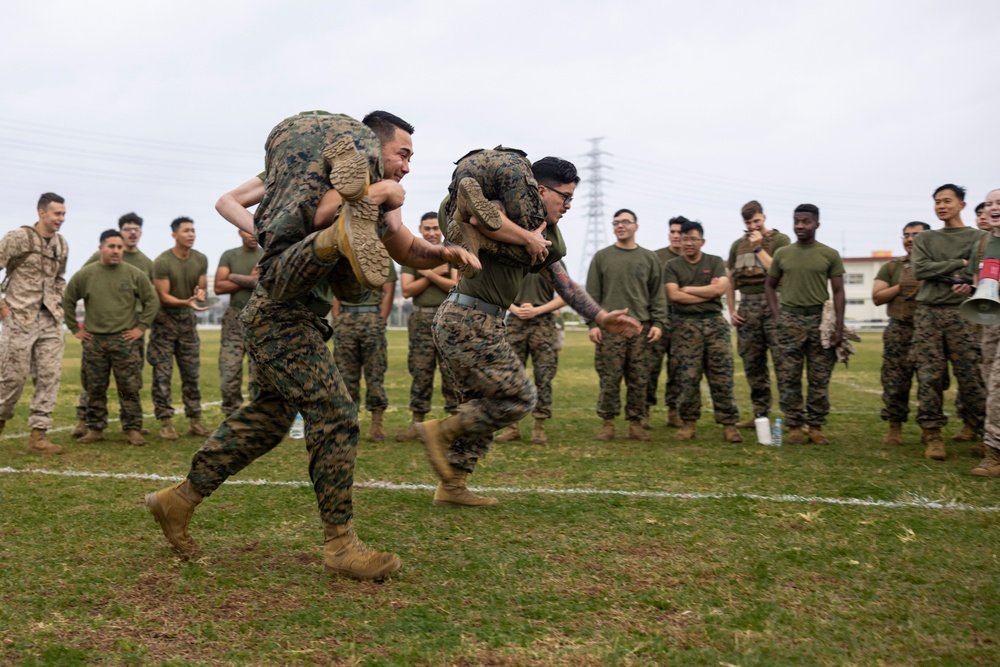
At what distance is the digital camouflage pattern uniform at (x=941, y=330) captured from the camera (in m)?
8.06

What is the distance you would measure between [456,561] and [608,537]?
96 centimetres

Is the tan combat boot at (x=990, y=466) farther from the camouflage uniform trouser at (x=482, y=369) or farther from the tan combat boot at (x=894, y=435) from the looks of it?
the camouflage uniform trouser at (x=482, y=369)

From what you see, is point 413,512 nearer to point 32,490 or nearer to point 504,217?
point 504,217

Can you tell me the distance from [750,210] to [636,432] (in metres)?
3.21

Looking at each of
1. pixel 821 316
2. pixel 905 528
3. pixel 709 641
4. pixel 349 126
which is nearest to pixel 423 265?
pixel 349 126

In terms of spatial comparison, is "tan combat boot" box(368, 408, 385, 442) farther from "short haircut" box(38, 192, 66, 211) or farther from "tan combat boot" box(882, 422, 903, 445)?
"tan combat boot" box(882, 422, 903, 445)

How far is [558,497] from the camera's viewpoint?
6.17 m

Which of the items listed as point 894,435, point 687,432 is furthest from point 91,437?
point 894,435

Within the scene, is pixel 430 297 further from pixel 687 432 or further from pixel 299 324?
pixel 299 324

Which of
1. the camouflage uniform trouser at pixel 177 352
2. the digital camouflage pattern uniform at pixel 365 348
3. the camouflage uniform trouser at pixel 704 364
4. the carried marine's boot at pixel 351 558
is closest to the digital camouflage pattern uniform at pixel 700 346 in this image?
the camouflage uniform trouser at pixel 704 364

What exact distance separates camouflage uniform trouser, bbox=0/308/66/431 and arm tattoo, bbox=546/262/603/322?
17.2 feet

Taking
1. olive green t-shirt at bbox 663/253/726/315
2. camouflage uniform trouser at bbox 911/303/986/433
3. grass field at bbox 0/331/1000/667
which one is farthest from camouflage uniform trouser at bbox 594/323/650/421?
camouflage uniform trouser at bbox 911/303/986/433

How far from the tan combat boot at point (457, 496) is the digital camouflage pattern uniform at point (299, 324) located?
158 cm

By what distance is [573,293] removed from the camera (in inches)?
242
